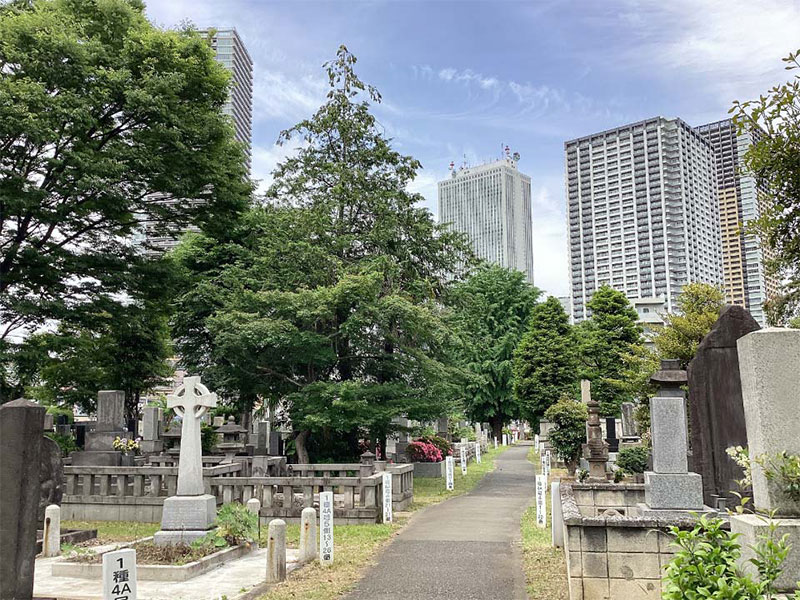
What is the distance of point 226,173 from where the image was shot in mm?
24141

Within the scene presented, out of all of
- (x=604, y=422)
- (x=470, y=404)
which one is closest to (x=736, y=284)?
(x=470, y=404)

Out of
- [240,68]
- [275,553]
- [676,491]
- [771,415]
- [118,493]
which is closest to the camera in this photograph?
[771,415]

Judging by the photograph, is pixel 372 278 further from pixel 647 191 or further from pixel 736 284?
pixel 647 191

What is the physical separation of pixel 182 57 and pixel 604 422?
2222cm

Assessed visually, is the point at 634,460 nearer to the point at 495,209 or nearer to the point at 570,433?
the point at 570,433

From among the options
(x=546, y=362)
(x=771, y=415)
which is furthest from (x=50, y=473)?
(x=546, y=362)

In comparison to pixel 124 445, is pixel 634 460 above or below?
below

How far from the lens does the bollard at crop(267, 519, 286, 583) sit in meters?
9.60

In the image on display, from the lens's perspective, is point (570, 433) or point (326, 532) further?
point (570, 433)

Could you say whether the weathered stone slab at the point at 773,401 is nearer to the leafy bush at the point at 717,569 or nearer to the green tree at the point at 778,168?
the leafy bush at the point at 717,569

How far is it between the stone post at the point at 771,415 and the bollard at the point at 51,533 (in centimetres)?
1098

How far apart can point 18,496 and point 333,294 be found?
1374 centimetres

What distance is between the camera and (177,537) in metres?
11.7

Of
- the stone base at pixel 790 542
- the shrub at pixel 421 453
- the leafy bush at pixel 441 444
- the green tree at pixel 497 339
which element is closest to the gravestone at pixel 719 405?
the stone base at pixel 790 542
